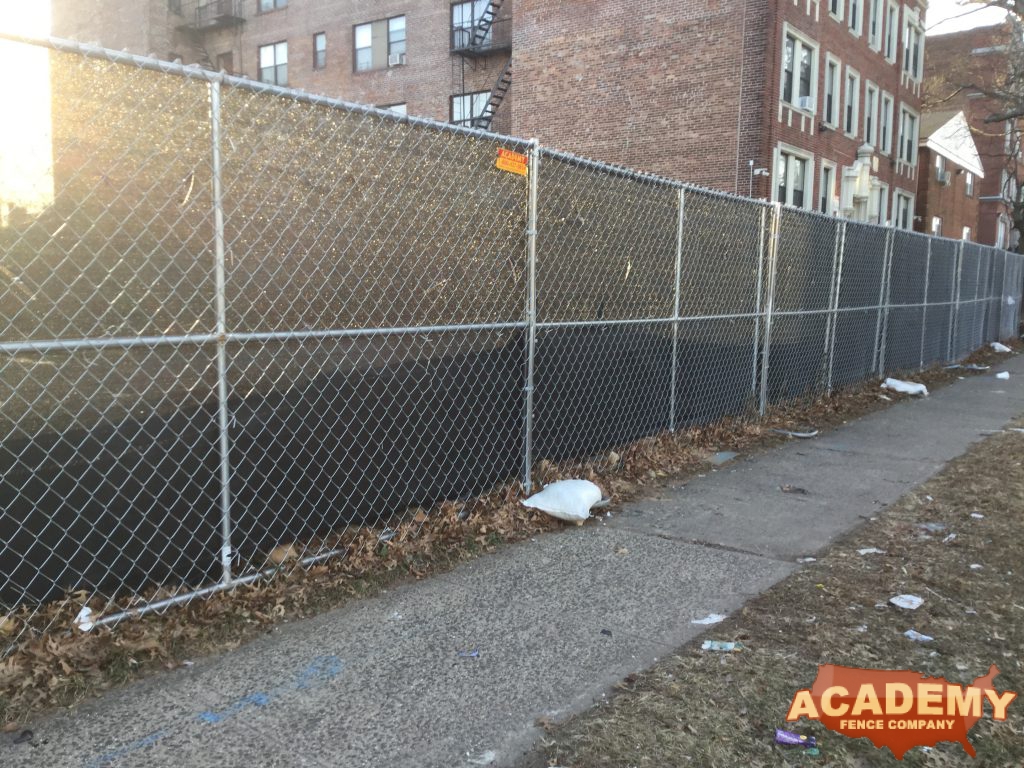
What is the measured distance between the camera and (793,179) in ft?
79.4

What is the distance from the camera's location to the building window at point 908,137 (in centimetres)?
3304

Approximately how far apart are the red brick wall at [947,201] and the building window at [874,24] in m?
8.40

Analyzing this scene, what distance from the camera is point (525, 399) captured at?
5.57 m

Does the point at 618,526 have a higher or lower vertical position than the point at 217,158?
lower

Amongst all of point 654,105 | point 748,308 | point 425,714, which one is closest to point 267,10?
point 654,105

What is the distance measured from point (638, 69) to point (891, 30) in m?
13.0

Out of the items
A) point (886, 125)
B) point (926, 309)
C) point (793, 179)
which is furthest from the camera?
point (886, 125)

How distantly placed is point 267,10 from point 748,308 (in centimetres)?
3300

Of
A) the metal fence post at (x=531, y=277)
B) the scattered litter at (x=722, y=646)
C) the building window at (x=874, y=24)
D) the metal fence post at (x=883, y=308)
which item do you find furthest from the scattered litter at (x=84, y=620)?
the building window at (x=874, y=24)

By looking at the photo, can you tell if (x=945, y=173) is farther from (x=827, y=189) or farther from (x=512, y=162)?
(x=512, y=162)

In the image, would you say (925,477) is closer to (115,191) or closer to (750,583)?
(750,583)

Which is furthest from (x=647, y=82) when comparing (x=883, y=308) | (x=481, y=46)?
(x=883, y=308)

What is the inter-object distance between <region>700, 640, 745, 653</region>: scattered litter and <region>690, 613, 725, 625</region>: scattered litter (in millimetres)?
243

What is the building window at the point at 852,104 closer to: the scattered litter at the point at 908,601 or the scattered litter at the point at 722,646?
the scattered litter at the point at 908,601
